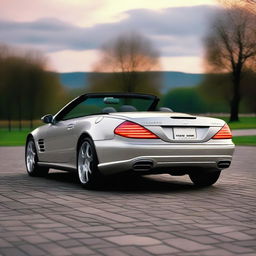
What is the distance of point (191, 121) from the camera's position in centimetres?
872

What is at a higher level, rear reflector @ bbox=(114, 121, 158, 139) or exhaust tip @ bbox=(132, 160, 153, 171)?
rear reflector @ bbox=(114, 121, 158, 139)

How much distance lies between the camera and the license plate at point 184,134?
853 centimetres

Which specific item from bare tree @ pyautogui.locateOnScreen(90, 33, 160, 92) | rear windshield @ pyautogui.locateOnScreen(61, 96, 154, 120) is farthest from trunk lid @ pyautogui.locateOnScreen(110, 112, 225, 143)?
bare tree @ pyautogui.locateOnScreen(90, 33, 160, 92)

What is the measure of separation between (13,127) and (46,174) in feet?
214

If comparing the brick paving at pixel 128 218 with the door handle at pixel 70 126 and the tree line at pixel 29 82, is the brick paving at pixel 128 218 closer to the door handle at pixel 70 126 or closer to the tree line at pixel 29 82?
the door handle at pixel 70 126

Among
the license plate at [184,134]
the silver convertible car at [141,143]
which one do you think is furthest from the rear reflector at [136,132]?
the license plate at [184,134]

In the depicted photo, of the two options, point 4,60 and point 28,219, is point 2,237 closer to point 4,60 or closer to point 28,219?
point 28,219

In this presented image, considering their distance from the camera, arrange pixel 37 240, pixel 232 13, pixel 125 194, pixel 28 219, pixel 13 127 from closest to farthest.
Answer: pixel 37 240 < pixel 28 219 < pixel 125 194 < pixel 232 13 < pixel 13 127

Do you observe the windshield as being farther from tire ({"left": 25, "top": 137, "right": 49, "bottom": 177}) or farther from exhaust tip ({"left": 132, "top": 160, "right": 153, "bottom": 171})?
exhaust tip ({"left": 132, "top": 160, "right": 153, "bottom": 171})

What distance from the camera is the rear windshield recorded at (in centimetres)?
952

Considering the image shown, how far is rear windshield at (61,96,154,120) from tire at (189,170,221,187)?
1344mm

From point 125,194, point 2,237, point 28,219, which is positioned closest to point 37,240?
point 2,237

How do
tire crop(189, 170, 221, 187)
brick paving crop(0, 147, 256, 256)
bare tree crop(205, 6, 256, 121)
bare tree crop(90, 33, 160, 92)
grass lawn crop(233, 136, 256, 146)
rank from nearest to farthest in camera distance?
brick paving crop(0, 147, 256, 256) < tire crop(189, 170, 221, 187) < grass lawn crop(233, 136, 256, 146) < bare tree crop(205, 6, 256, 121) < bare tree crop(90, 33, 160, 92)

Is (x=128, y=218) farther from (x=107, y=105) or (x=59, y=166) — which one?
(x=59, y=166)
